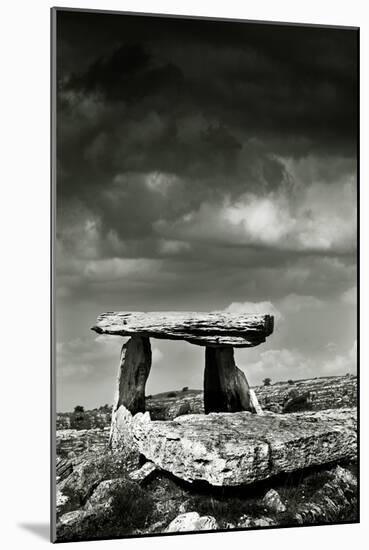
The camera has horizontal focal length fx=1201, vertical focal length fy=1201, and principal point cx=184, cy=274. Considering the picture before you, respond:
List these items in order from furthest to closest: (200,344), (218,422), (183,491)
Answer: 1. (200,344)
2. (218,422)
3. (183,491)

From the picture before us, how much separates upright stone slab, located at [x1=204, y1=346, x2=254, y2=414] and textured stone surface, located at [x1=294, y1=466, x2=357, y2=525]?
117 centimetres

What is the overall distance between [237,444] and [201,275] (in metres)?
1.82

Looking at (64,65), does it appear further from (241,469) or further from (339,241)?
(241,469)

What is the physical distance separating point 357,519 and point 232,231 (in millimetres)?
3414

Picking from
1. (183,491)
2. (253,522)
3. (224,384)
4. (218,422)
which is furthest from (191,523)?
(224,384)

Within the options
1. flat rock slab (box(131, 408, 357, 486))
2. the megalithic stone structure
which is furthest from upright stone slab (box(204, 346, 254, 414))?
flat rock slab (box(131, 408, 357, 486))

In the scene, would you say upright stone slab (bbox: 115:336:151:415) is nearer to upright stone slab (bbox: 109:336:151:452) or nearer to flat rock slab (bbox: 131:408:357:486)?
upright stone slab (bbox: 109:336:151:452)

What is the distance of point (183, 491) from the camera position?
12.4 metres

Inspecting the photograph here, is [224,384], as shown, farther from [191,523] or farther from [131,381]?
[191,523]

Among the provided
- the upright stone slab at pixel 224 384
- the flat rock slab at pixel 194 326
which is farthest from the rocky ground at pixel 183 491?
the flat rock slab at pixel 194 326

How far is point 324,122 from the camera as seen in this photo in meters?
13.2

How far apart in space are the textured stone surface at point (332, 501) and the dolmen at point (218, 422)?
24 cm

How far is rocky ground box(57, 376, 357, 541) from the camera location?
12.2 m

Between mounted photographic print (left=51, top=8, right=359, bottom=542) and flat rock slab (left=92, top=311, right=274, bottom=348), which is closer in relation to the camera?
mounted photographic print (left=51, top=8, right=359, bottom=542)
